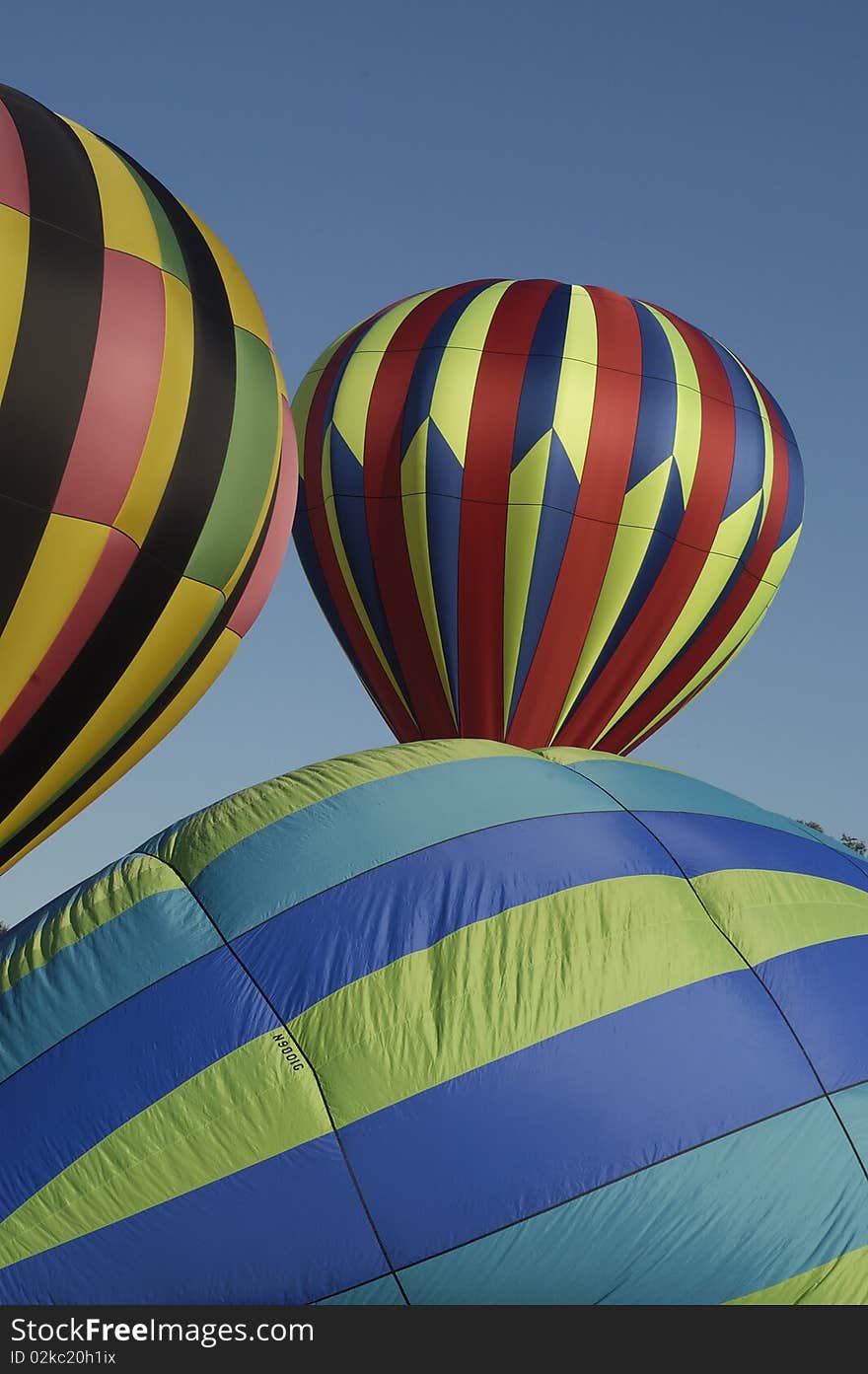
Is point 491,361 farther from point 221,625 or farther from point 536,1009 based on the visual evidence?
point 536,1009

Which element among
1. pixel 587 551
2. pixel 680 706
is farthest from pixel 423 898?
pixel 680 706

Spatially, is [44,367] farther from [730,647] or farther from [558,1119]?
[730,647]

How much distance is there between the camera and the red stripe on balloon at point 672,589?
12797mm

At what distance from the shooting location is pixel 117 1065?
4348 millimetres

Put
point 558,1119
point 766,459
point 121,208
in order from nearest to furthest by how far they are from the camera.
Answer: point 558,1119
point 121,208
point 766,459

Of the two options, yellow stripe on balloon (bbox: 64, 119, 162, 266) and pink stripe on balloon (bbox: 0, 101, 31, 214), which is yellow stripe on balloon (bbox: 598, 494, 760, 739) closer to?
yellow stripe on balloon (bbox: 64, 119, 162, 266)

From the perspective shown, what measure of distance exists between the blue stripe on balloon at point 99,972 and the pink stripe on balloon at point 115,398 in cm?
294

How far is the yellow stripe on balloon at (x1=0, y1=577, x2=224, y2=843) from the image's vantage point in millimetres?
7730

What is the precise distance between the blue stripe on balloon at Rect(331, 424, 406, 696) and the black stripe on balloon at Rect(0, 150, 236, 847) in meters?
5.02

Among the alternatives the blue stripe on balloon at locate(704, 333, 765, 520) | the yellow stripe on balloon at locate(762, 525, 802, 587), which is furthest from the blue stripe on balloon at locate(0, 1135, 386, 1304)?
the yellow stripe on balloon at locate(762, 525, 802, 587)

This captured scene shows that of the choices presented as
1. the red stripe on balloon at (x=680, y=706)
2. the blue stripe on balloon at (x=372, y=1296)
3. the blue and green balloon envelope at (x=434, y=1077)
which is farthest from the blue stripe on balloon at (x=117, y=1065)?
the red stripe on balloon at (x=680, y=706)

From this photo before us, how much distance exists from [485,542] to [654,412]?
179 cm

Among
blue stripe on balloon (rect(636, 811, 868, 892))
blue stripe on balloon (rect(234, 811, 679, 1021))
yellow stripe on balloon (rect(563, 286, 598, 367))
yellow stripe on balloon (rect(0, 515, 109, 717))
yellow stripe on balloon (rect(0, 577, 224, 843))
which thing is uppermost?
yellow stripe on balloon (rect(563, 286, 598, 367))

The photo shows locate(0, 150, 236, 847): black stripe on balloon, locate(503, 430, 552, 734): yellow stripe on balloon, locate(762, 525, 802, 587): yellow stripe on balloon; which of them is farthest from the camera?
locate(762, 525, 802, 587): yellow stripe on balloon
